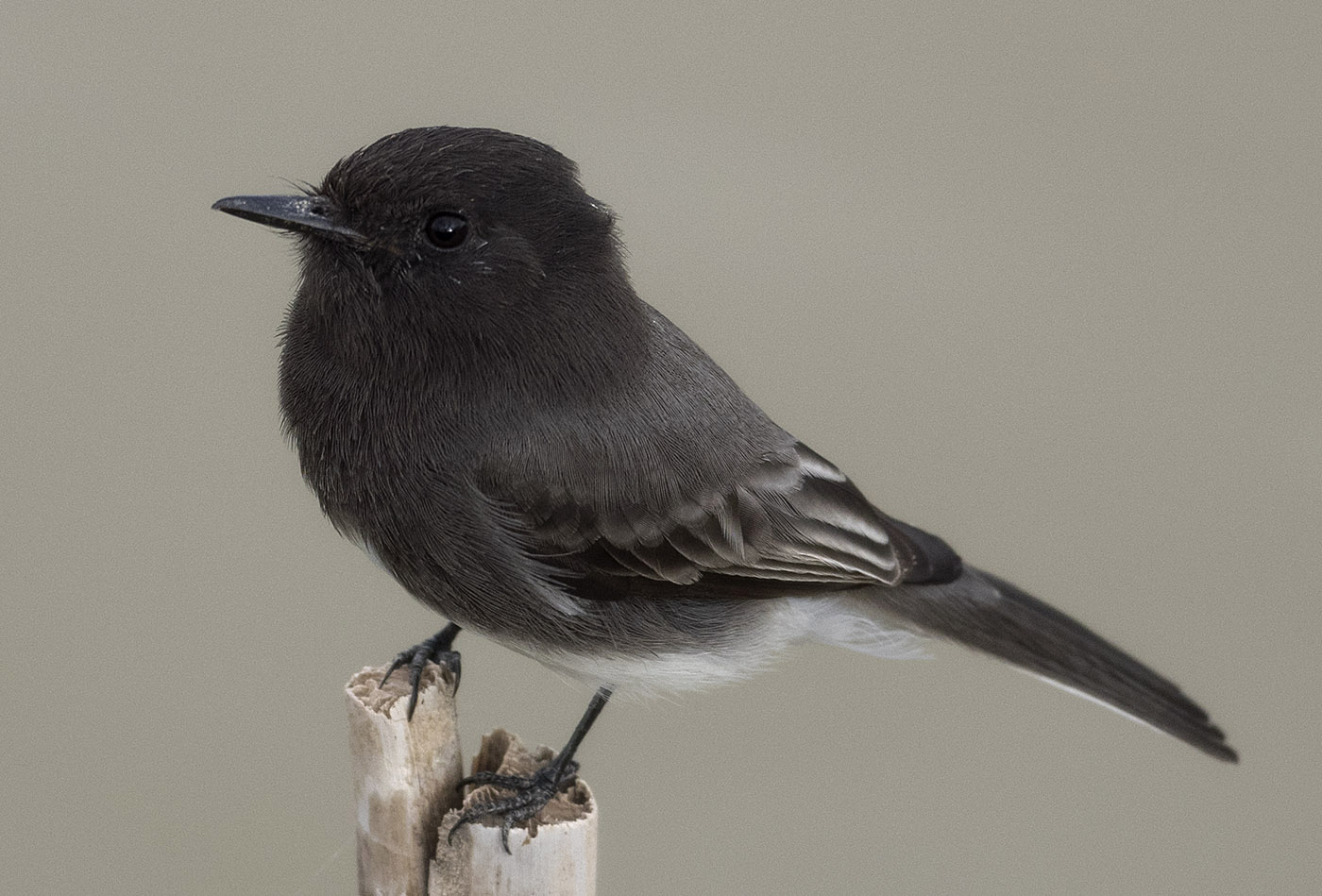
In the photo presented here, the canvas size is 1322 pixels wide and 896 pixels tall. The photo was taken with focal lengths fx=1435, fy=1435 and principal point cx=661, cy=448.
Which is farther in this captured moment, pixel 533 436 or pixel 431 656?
pixel 431 656

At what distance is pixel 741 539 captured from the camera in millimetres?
3523

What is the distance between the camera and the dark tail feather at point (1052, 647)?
13.4 ft

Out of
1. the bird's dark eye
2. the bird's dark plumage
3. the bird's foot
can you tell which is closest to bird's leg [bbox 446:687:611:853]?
the bird's foot

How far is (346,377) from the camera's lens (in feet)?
10.7

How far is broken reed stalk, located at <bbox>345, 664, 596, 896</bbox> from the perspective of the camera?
3266 millimetres

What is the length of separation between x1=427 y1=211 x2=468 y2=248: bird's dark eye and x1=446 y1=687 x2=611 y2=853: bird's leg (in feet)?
4.19

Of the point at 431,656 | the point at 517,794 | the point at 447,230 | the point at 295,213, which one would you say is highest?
the point at 447,230

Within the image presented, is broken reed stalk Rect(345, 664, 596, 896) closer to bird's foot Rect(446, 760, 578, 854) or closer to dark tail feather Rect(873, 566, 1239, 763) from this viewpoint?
bird's foot Rect(446, 760, 578, 854)


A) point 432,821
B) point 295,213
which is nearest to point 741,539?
point 432,821

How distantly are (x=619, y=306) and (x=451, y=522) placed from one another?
2.08 ft

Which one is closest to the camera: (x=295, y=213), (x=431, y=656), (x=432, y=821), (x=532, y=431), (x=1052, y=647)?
(x=295, y=213)

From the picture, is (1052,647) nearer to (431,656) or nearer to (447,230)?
(431,656)

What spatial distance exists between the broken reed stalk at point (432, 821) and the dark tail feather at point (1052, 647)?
1207 mm

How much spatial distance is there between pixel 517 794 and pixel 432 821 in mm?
224
